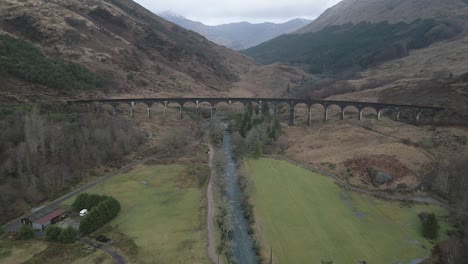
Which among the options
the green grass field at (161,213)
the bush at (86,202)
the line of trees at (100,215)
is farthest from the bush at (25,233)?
the green grass field at (161,213)

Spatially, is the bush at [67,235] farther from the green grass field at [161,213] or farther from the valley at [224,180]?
the green grass field at [161,213]

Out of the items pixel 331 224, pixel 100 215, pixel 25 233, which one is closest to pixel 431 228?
pixel 331 224

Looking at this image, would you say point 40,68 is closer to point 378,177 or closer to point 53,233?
point 53,233

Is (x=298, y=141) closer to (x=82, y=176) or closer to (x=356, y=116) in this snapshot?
(x=356, y=116)

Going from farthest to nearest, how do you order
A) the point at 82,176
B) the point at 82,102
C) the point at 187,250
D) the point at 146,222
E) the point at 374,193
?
the point at 82,102, the point at 82,176, the point at 374,193, the point at 146,222, the point at 187,250

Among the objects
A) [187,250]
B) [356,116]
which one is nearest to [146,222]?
[187,250]
